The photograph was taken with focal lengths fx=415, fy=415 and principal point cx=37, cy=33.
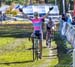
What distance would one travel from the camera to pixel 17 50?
19.7 metres

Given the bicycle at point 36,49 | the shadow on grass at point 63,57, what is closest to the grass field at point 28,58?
the shadow on grass at point 63,57

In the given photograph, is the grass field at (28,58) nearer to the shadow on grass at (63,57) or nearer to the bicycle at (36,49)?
the shadow on grass at (63,57)

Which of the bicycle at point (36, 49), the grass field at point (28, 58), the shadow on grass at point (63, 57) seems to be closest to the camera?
the shadow on grass at point (63, 57)

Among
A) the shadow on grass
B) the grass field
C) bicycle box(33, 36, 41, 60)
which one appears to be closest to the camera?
the shadow on grass

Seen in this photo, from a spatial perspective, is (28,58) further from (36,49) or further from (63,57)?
(63,57)

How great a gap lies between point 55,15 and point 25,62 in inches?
1492

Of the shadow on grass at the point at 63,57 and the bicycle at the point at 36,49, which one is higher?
the bicycle at the point at 36,49

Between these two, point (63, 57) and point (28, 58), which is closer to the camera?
point (28, 58)

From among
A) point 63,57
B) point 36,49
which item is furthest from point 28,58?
point 63,57

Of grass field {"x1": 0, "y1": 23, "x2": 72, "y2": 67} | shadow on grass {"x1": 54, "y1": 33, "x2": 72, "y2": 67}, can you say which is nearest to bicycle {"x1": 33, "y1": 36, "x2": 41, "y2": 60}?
grass field {"x1": 0, "y1": 23, "x2": 72, "y2": 67}

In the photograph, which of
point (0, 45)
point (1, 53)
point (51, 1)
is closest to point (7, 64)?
point (1, 53)

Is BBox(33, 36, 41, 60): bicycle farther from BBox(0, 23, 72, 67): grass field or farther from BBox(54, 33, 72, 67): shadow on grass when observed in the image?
BBox(54, 33, 72, 67): shadow on grass

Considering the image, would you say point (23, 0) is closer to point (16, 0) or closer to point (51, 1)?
point (16, 0)

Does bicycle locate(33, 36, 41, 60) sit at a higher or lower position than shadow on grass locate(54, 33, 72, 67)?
higher
